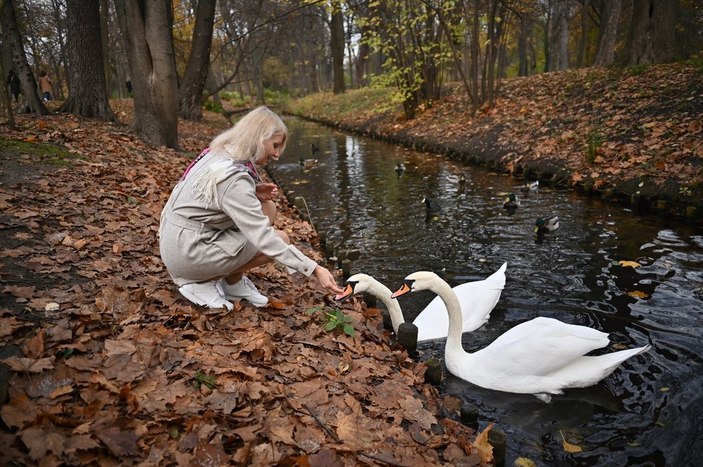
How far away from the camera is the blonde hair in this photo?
3.47 m

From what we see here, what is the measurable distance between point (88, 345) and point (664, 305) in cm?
575

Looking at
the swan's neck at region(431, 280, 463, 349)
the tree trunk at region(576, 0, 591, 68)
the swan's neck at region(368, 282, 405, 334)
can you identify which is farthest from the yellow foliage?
the tree trunk at region(576, 0, 591, 68)

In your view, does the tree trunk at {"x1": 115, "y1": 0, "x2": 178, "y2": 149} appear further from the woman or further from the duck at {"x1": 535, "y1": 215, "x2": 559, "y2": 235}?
the duck at {"x1": 535, "y1": 215, "x2": 559, "y2": 235}

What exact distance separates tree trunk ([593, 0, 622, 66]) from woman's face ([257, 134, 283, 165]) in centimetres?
1967

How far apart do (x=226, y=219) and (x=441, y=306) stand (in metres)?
2.87

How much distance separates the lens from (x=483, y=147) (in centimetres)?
1427

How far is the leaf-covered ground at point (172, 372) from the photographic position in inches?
92.6

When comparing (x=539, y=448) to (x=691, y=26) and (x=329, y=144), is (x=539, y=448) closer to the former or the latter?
(x=329, y=144)

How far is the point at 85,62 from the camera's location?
1179cm

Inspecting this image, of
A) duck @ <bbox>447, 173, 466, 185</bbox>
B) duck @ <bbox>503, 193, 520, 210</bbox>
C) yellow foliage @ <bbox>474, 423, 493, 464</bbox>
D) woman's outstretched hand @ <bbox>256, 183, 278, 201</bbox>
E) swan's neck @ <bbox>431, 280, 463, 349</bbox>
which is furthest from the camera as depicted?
duck @ <bbox>447, 173, 466, 185</bbox>

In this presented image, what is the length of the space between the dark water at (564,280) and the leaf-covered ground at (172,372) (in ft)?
3.18

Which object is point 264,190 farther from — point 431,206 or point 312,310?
point 431,206

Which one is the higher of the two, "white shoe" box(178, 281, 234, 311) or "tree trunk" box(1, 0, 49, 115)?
"tree trunk" box(1, 0, 49, 115)

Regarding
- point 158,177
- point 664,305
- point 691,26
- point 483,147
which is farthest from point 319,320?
Result: point 691,26
